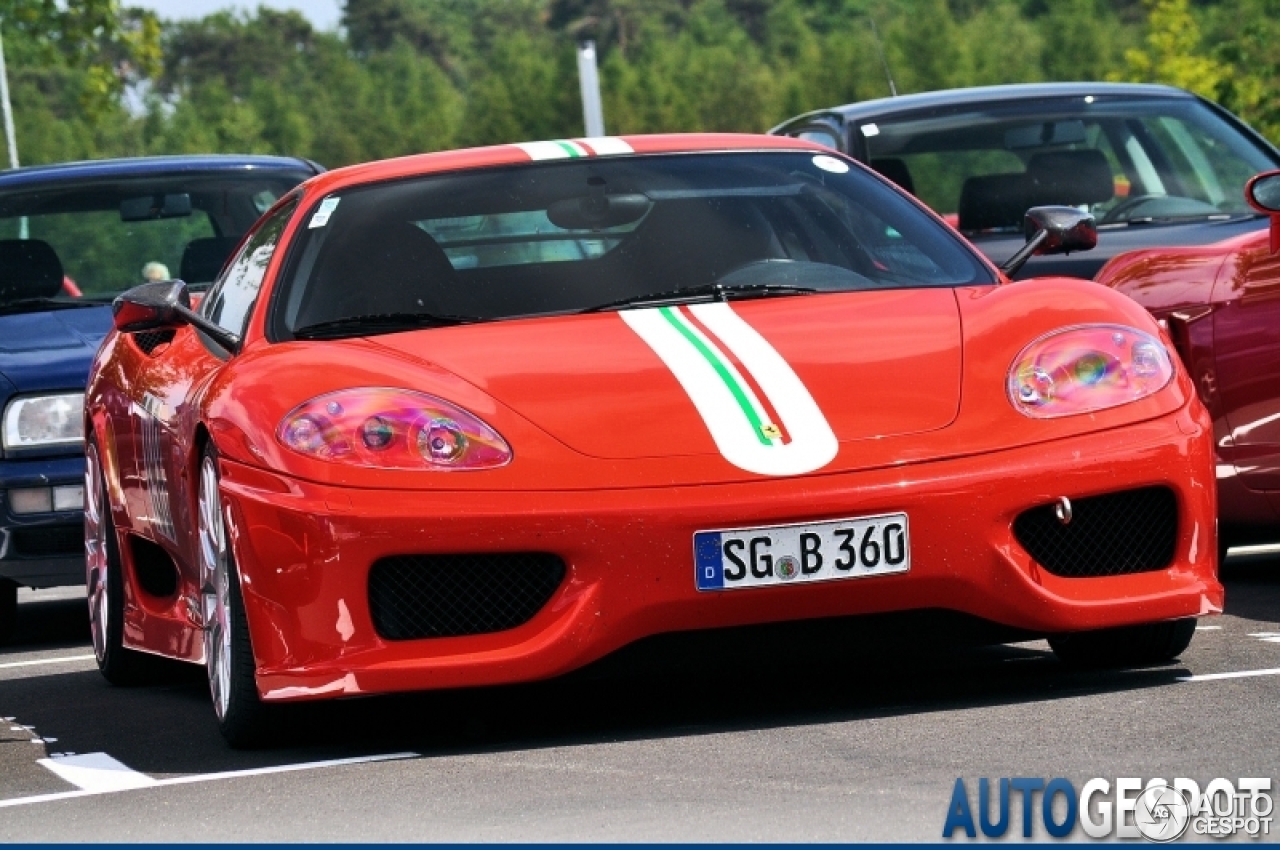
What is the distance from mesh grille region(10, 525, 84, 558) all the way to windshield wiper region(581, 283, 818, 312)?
370cm

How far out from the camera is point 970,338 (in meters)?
6.04

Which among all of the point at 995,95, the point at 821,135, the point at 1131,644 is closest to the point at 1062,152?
the point at 995,95

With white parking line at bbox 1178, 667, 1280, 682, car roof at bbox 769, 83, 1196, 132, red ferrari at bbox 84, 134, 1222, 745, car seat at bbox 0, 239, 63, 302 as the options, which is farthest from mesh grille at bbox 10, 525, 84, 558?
white parking line at bbox 1178, 667, 1280, 682

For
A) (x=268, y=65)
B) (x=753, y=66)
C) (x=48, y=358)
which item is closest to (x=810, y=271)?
(x=48, y=358)

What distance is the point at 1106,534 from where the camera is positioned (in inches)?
231

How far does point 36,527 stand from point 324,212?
3.02 m

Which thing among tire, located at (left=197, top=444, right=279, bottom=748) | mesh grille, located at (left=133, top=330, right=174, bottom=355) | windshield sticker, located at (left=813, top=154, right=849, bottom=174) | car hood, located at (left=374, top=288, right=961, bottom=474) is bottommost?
tire, located at (left=197, top=444, right=279, bottom=748)

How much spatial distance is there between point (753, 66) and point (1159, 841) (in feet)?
409

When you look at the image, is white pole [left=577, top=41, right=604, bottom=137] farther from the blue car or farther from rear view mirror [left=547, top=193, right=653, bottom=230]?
rear view mirror [left=547, top=193, right=653, bottom=230]

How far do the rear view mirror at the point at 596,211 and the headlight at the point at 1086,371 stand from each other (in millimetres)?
1343

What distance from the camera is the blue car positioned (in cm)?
958

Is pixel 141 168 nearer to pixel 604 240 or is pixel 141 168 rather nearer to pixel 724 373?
pixel 604 240

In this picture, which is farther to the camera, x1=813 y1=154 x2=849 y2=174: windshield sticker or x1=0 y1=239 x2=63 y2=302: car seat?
x1=0 y1=239 x2=63 y2=302: car seat

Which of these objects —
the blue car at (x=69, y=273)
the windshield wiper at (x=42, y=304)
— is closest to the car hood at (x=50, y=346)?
the blue car at (x=69, y=273)
